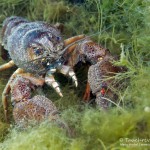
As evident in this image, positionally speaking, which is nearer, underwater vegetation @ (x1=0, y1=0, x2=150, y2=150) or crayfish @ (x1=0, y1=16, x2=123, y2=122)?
underwater vegetation @ (x1=0, y1=0, x2=150, y2=150)

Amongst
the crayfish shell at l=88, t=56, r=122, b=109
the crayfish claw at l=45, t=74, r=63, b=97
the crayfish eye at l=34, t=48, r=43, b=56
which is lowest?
the crayfish claw at l=45, t=74, r=63, b=97

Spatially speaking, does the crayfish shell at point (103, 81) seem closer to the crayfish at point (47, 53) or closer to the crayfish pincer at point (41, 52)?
the crayfish at point (47, 53)

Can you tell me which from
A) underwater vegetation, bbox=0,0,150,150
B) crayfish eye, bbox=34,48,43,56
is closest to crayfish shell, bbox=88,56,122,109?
underwater vegetation, bbox=0,0,150,150

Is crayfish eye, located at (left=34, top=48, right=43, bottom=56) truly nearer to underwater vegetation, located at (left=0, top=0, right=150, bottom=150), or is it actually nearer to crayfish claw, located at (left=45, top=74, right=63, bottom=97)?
crayfish claw, located at (left=45, top=74, right=63, bottom=97)

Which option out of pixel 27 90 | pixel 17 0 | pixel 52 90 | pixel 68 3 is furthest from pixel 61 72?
pixel 17 0

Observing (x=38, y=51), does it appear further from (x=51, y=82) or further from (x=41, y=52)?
(x=51, y=82)

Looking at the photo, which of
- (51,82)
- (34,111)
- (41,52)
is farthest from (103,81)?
(41,52)

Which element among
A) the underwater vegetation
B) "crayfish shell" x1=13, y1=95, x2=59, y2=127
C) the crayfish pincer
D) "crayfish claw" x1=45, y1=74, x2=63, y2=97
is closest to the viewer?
the underwater vegetation
